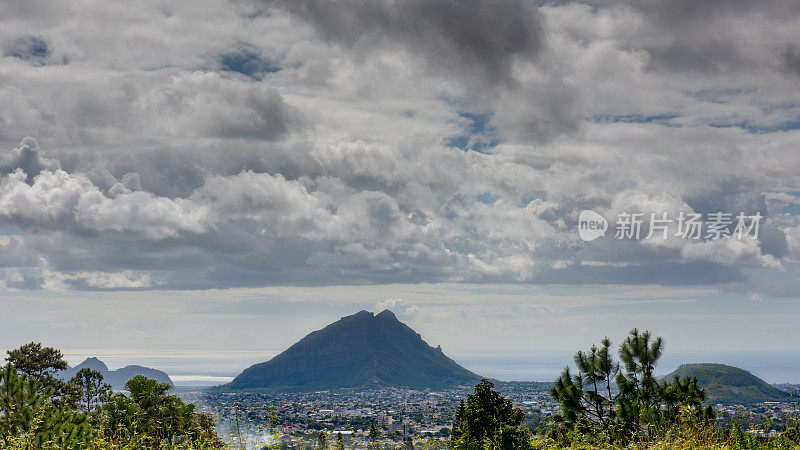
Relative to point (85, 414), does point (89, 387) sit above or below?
below

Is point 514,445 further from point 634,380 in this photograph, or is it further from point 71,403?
point 71,403

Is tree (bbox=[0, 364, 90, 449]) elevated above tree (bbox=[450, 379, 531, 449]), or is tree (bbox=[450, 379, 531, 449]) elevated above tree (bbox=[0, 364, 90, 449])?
tree (bbox=[0, 364, 90, 449])

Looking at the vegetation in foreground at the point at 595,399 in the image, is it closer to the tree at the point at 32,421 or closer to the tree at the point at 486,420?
the tree at the point at 486,420

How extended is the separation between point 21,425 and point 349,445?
1288 centimetres

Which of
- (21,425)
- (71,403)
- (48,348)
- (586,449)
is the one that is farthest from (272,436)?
(48,348)

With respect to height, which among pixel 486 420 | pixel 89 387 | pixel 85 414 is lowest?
pixel 486 420

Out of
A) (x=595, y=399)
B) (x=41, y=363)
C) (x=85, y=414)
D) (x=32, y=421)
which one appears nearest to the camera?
(x=32, y=421)

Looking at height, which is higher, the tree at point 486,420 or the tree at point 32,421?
the tree at point 32,421

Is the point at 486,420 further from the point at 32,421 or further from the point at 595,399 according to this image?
the point at 32,421

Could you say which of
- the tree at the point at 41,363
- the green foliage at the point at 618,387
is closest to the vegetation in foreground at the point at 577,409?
the green foliage at the point at 618,387

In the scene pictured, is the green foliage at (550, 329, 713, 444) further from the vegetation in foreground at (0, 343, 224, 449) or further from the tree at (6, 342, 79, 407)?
the tree at (6, 342, 79, 407)

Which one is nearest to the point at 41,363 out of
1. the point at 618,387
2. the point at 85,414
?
the point at 85,414

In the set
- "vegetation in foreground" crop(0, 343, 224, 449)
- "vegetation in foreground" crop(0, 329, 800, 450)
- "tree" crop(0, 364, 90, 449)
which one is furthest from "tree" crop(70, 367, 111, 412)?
"tree" crop(0, 364, 90, 449)

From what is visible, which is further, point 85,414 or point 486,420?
point 486,420
